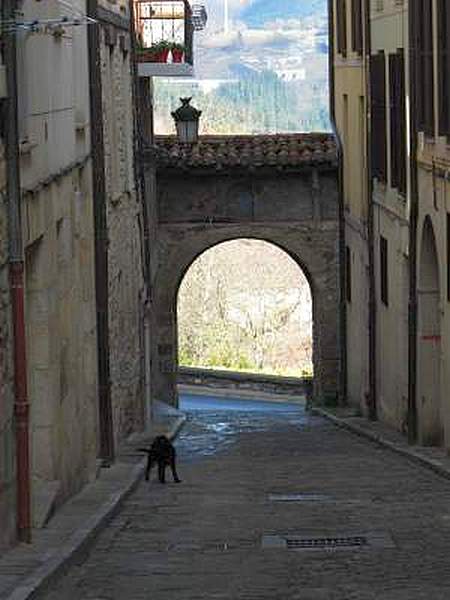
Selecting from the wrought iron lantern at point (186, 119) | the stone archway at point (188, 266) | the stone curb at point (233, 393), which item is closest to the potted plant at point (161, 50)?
the wrought iron lantern at point (186, 119)

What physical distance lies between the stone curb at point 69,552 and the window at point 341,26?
1684 centimetres

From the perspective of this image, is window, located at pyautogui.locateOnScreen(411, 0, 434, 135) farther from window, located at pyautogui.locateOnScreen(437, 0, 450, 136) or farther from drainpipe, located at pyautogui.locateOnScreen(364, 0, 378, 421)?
drainpipe, located at pyautogui.locateOnScreen(364, 0, 378, 421)

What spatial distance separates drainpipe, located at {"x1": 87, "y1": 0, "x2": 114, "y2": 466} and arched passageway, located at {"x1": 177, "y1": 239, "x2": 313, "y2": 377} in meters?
42.9

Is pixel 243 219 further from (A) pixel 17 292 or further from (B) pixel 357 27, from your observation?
(A) pixel 17 292

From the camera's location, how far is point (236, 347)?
247 feet

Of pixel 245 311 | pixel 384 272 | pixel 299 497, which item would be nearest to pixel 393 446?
pixel 384 272

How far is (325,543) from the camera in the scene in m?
14.4

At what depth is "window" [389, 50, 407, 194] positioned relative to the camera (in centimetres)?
2562

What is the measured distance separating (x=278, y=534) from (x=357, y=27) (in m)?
Answer: 17.9

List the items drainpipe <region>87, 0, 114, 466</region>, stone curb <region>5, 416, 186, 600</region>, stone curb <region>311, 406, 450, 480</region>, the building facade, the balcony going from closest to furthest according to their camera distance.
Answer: stone curb <region>5, 416, 186, 600</region>
the building facade
stone curb <region>311, 406, 450, 480</region>
drainpipe <region>87, 0, 114, 466</region>
the balcony

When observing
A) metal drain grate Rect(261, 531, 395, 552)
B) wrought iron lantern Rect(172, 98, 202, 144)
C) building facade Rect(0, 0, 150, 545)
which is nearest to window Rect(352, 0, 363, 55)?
wrought iron lantern Rect(172, 98, 202, 144)

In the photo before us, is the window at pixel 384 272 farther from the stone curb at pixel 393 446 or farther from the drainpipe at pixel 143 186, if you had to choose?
the drainpipe at pixel 143 186

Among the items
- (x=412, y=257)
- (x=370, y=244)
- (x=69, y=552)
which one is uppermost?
(x=412, y=257)

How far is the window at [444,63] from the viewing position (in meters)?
21.5
